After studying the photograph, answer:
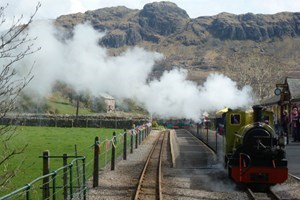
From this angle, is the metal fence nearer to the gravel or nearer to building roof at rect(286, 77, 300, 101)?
the gravel

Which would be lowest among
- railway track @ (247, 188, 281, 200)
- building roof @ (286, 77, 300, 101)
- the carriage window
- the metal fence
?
railway track @ (247, 188, 281, 200)

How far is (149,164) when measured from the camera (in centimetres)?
2344

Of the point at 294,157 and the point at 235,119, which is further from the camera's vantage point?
the point at 294,157

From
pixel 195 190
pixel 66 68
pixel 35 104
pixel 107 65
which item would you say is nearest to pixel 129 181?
pixel 195 190

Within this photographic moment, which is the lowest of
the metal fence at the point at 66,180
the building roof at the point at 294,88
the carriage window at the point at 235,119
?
the metal fence at the point at 66,180

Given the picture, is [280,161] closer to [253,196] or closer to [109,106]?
[253,196]

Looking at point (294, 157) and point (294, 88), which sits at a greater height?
point (294, 88)

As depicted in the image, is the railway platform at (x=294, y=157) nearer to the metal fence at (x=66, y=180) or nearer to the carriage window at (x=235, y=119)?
the carriage window at (x=235, y=119)

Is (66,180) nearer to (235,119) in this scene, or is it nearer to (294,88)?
(235,119)

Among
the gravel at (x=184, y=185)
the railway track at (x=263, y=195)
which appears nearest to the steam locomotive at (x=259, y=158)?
the railway track at (x=263, y=195)

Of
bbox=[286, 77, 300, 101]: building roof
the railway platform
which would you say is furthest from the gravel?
bbox=[286, 77, 300, 101]: building roof

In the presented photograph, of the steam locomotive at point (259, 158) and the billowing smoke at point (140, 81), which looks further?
the billowing smoke at point (140, 81)

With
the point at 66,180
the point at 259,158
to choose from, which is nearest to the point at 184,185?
the point at 259,158

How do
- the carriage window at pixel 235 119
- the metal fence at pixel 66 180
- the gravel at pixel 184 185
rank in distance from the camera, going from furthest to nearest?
the carriage window at pixel 235 119 < the gravel at pixel 184 185 < the metal fence at pixel 66 180
